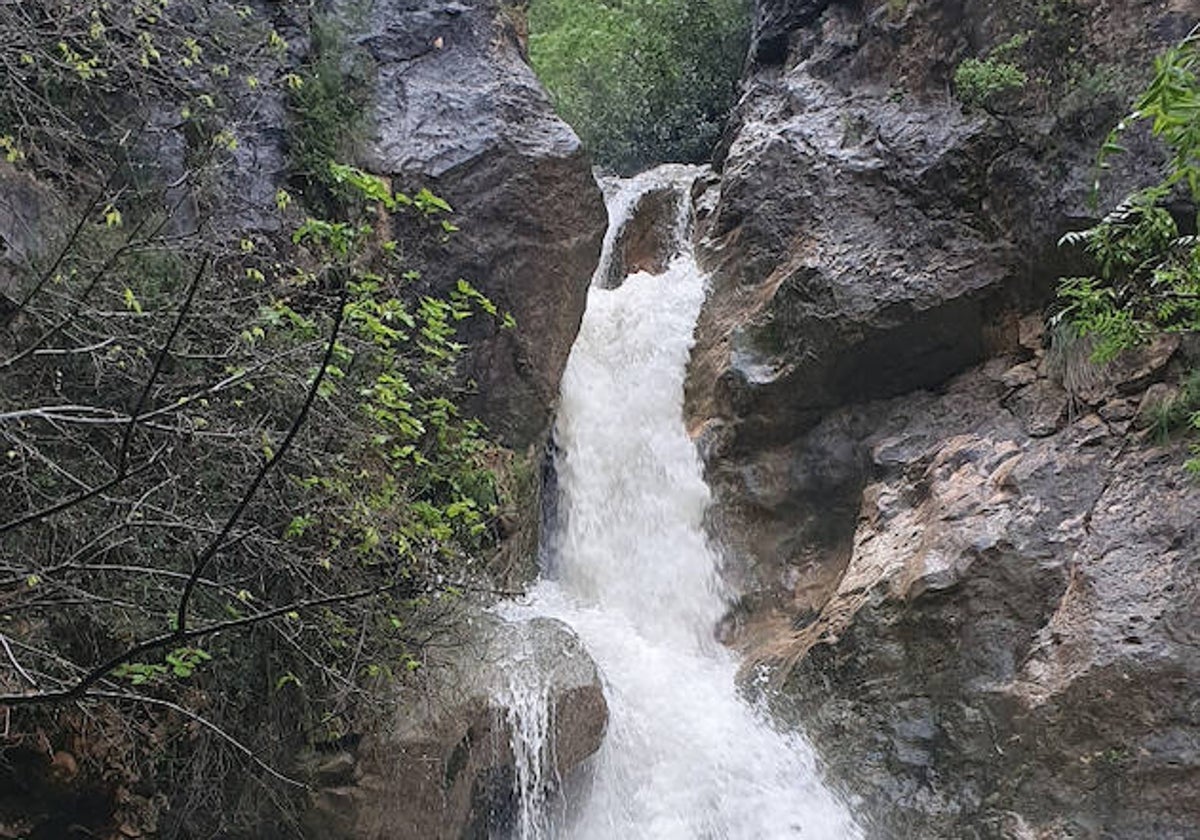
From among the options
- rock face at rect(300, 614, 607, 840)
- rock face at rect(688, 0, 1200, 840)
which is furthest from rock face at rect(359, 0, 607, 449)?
rock face at rect(300, 614, 607, 840)

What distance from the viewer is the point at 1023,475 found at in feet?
20.4

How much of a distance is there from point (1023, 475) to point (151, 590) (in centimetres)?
541

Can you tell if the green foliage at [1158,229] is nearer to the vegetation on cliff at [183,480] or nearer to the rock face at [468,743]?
the vegetation on cliff at [183,480]

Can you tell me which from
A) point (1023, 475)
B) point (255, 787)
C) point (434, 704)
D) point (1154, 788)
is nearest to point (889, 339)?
point (1023, 475)

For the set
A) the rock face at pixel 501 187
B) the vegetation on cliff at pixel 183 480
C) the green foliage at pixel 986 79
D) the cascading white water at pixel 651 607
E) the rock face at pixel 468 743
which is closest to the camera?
the vegetation on cliff at pixel 183 480

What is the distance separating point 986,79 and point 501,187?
435 centimetres

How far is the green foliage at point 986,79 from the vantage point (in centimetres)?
780

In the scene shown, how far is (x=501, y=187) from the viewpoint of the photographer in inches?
295

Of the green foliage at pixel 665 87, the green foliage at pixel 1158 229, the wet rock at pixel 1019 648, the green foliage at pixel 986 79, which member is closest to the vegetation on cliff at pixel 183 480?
the green foliage at pixel 1158 229

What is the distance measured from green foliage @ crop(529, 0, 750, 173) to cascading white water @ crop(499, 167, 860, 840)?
11.3 ft

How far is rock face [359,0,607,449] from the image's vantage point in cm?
733

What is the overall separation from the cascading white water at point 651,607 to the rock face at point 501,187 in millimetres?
989

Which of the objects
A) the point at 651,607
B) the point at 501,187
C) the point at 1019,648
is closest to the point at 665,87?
the point at 501,187

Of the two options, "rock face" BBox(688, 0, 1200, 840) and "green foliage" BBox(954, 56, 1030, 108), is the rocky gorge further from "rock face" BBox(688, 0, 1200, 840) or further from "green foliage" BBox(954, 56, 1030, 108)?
"green foliage" BBox(954, 56, 1030, 108)
